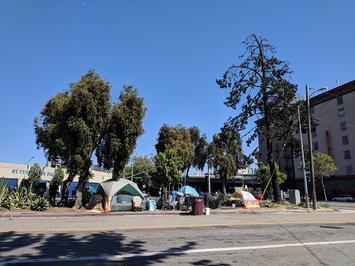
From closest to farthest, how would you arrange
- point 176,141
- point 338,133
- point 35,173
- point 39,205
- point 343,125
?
point 39,205 < point 35,173 < point 176,141 < point 343,125 < point 338,133

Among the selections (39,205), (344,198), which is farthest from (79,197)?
(344,198)

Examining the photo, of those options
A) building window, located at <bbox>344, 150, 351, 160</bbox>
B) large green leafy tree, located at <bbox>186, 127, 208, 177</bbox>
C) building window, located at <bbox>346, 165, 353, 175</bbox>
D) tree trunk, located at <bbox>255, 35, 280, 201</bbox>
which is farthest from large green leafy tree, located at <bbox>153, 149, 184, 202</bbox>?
building window, located at <bbox>344, 150, 351, 160</bbox>

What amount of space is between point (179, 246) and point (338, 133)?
73.7m

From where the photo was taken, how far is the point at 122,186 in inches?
1232

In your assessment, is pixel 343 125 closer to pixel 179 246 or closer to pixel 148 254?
pixel 179 246

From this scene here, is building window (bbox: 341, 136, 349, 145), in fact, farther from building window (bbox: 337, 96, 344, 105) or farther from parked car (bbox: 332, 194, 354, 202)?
parked car (bbox: 332, 194, 354, 202)

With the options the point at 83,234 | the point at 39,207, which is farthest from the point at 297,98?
the point at 83,234

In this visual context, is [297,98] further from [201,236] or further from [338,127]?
[338,127]

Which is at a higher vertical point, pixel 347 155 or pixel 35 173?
pixel 347 155

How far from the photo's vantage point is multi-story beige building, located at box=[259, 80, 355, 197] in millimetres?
73375

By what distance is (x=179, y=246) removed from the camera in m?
10.4

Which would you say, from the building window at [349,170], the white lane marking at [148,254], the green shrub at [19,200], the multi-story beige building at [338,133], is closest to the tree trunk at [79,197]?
the green shrub at [19,200]

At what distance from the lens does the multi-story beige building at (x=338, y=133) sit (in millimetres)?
73375

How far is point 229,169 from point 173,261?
198 feet
